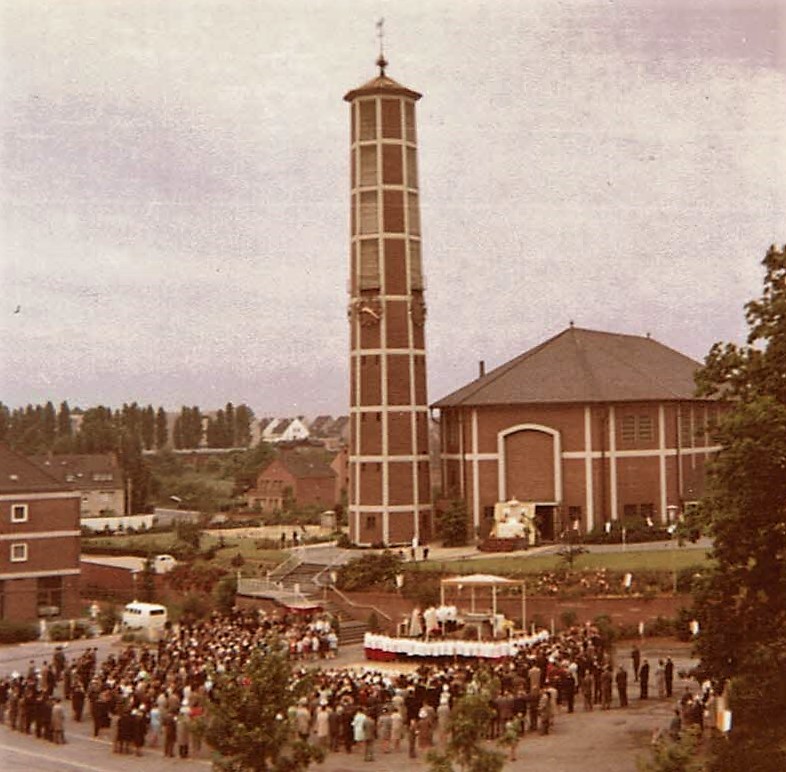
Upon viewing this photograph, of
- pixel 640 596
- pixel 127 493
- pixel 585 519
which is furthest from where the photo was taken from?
pixel 127 493

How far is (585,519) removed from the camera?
58.4 metres

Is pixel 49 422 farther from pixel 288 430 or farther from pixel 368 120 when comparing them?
pixel 368 120

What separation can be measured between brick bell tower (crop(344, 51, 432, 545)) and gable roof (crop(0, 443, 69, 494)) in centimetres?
1492

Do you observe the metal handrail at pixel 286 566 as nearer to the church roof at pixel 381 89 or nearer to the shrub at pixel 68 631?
the shrub at pixel 68 631

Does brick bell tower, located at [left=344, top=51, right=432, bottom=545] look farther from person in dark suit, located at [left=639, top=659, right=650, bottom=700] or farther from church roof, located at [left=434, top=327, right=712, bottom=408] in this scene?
person in dark suit, located at [left=639, top=659, right=650, bottom=700]

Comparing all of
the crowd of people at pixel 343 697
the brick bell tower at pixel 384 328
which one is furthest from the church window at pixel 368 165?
the crowd of people at pixel 343 697

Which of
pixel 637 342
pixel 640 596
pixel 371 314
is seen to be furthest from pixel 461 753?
pixel 637 342

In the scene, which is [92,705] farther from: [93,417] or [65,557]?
[93,417]

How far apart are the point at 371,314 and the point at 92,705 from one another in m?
33.2

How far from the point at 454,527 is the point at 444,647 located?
23094mm

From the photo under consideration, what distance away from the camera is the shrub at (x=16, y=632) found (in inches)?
1789

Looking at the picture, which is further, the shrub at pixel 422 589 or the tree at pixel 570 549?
the tree at pixel 570 549

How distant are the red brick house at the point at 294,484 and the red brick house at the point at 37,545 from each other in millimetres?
43564

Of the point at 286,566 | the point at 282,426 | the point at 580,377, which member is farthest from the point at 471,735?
the point at 282,426
